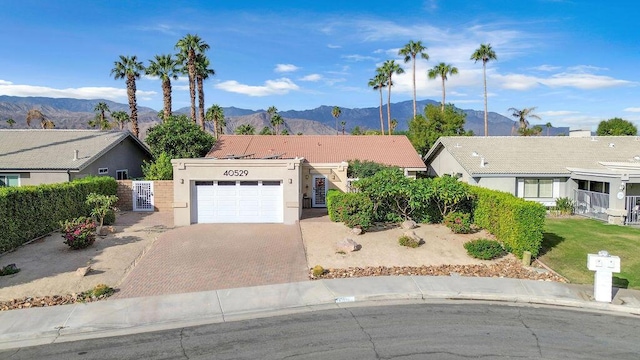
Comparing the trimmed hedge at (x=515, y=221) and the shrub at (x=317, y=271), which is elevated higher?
the trimmed hedge at (x=515, y=221)

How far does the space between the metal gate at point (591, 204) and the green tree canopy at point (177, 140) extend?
96.1ft

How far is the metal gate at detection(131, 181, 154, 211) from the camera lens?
27812 millimetres

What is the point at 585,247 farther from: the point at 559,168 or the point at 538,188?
the point at 559,168

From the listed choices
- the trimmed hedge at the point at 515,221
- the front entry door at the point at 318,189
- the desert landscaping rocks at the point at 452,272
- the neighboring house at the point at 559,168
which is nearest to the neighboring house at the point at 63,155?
the front entry door at the point at 318,189

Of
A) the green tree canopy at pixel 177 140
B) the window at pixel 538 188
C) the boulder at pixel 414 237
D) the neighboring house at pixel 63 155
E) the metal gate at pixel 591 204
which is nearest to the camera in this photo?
the boulder at pixel 414 237

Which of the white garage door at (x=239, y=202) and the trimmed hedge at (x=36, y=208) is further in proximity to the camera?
the white garage door at (x=239, y=202)

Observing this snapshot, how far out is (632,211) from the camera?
24406 mm

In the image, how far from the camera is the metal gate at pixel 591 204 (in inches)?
997

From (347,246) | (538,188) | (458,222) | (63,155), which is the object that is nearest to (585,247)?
(458,222)

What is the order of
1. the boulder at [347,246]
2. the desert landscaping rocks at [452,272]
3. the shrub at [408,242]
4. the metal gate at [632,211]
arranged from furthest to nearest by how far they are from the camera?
the metal gate at [632,211], the shrub at [408,242], the boulder at [347,246], the desert landscaping rocks at [452,272]

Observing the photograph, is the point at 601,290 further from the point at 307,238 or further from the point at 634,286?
the point at 307,238

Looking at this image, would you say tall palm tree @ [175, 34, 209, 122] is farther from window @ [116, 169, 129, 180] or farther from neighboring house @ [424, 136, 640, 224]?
neighboring house @ [424, 136, 640, 224]

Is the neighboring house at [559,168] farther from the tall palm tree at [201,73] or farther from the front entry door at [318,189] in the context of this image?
the tall palm tree at [201,73]

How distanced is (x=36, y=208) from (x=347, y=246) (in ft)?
47.0
